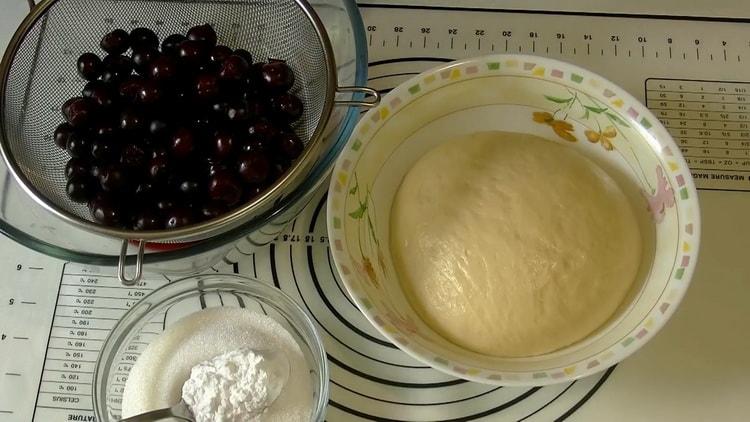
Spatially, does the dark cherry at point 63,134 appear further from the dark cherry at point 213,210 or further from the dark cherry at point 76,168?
the dark cherry at point 213,210

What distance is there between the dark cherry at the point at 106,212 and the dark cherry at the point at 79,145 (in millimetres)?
71

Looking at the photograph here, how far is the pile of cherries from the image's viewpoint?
68 centimetres

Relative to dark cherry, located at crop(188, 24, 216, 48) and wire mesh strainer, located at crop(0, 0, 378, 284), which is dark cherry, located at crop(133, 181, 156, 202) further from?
dark cherry, located at crop(188, 24, 216, 48)

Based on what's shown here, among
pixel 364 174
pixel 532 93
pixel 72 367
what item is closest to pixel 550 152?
pixel 532 93

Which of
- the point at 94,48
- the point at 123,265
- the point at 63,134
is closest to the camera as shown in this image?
the point at 123,265

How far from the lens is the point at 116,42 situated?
2.55ft

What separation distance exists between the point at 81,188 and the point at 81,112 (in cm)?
8

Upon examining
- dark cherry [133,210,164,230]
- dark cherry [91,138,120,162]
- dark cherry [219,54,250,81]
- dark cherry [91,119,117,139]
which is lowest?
dark cherry [133,210,164,230]

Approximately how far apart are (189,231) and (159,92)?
0.16 m

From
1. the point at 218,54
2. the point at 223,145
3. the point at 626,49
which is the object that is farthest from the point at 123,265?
the point at 626,49

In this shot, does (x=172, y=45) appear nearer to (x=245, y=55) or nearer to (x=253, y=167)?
(x=245, y=55)

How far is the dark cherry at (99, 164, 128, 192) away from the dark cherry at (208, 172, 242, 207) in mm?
90

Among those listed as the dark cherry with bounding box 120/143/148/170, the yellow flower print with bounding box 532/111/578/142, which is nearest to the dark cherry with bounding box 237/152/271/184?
the dark cherry with bounding box 120/143/148/170

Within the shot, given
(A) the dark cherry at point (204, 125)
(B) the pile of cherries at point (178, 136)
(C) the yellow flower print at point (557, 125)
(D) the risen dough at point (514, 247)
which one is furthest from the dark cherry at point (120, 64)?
(C) the yellow flower print at point (557, 125)
